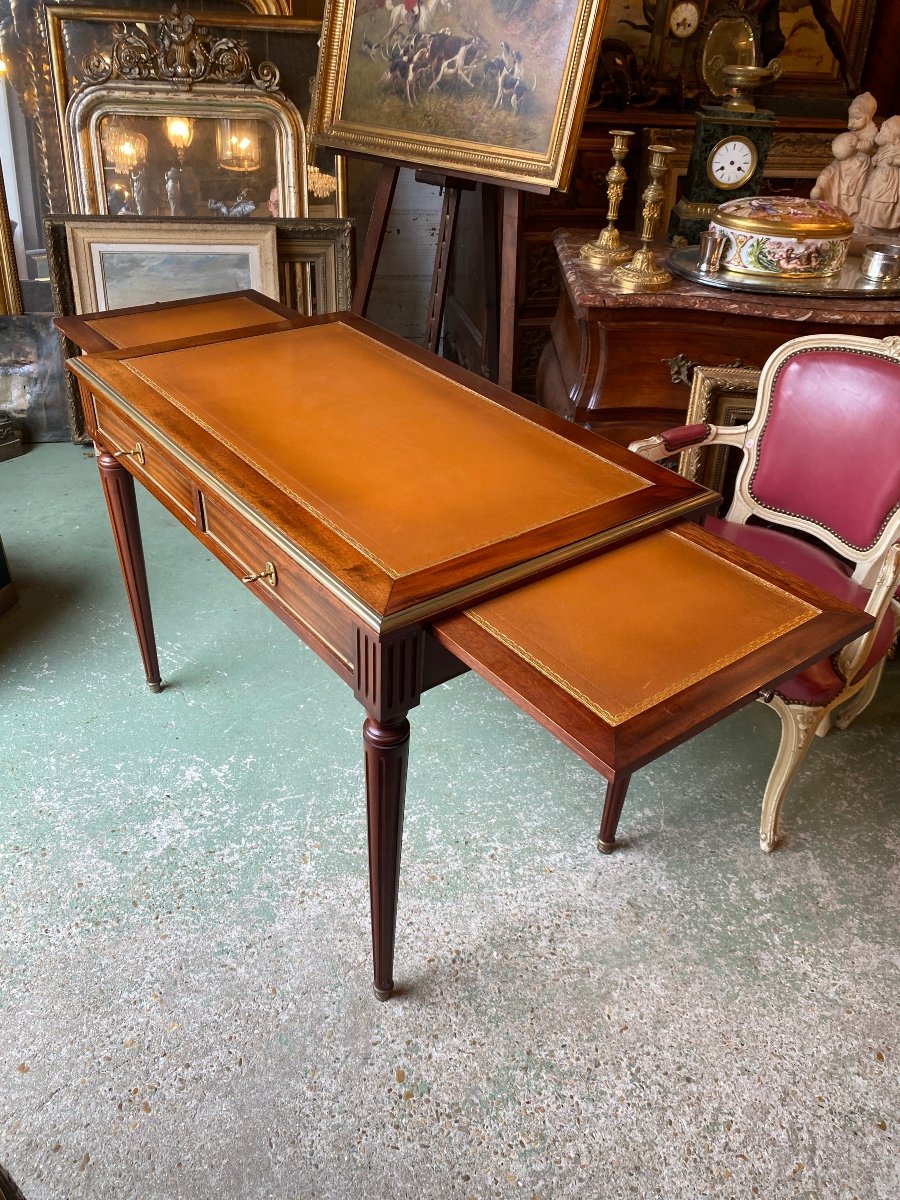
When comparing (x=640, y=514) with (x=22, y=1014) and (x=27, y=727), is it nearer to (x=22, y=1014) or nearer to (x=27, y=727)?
(x=22, y=1014)

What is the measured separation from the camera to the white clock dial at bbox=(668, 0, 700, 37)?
3.52 meters

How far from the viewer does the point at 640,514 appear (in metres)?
1.59

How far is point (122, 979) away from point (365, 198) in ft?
11.6

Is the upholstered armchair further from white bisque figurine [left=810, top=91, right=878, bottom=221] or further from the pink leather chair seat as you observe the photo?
white bisque figurine [left=810, top=91, right=878, bottom=221]

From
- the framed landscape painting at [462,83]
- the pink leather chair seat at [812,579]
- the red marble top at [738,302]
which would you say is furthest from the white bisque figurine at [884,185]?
the pink leather chair seat at [812,579]

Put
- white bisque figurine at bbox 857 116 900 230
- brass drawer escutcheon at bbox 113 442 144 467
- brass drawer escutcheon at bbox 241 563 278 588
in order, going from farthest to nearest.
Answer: white bisque figurine at bbox 857 116 900 230
brass drawer escutcheon at bbox 113 442 144 467
brass drawer escutcheon at bbox 241 563 278 588

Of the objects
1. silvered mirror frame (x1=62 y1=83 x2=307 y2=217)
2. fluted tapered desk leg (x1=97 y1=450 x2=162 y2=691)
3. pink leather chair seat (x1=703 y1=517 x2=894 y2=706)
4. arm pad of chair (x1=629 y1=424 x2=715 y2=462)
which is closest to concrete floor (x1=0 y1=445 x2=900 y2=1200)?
fluted tapered desk leg (x1=97 y1=450 x2=162 y2=691)

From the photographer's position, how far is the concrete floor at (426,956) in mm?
1591

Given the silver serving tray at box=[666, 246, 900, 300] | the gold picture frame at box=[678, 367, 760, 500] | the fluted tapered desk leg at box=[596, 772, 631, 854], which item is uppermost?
the silver serving tray at box=[666, 246, 900, 300]

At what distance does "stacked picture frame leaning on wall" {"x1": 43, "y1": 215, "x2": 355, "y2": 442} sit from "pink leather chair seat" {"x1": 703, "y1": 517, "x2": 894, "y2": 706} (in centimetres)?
213

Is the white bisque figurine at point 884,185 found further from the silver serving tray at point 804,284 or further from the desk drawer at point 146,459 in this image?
the desk drawer at point 146,459

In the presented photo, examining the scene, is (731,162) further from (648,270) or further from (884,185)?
(648,270)

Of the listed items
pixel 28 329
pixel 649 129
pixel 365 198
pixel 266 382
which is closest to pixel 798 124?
pixel 649 129

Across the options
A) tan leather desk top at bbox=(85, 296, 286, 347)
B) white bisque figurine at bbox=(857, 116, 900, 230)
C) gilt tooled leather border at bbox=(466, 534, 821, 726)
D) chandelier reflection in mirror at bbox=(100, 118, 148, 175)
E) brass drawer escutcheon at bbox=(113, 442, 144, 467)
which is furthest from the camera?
chandelier reflection in mirror at bbox=(100, 118, 148, 175)
